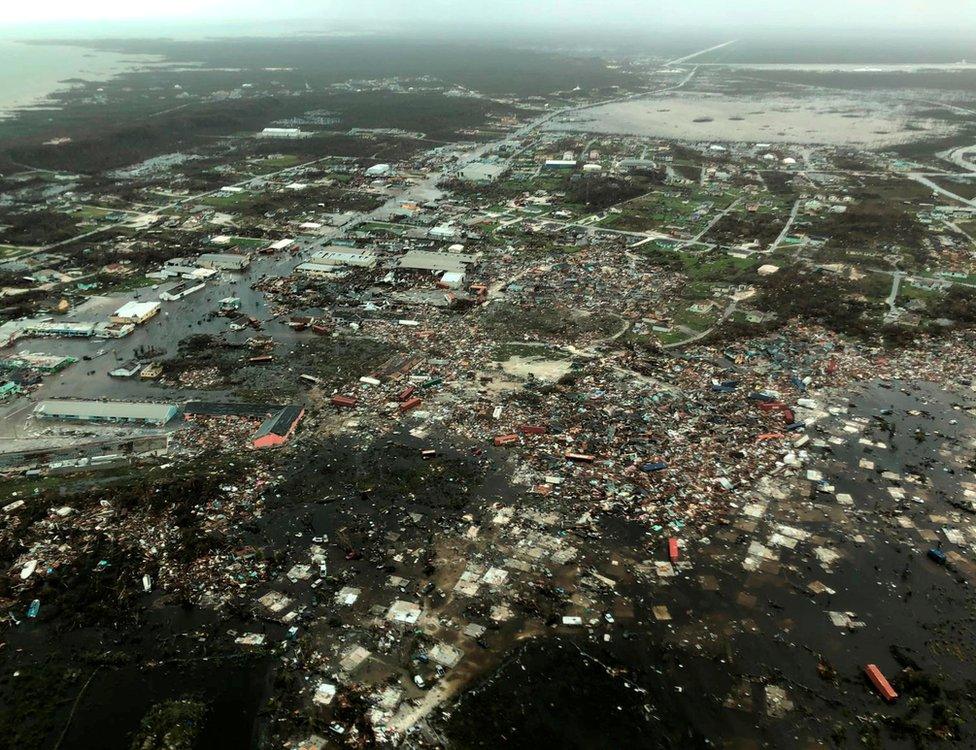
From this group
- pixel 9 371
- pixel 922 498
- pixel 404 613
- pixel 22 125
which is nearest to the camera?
pixel 404 613

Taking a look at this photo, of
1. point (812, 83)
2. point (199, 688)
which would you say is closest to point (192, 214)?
point (199, 688)

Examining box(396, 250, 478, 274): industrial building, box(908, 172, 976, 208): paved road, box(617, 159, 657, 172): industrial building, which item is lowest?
box(396, 250, 478, 274): industrial building

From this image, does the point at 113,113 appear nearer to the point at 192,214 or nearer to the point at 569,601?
the point at 192,214

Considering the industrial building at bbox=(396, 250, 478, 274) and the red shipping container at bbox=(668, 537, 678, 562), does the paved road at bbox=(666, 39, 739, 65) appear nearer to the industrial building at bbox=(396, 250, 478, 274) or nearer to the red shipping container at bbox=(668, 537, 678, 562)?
the industrial building at bbox=(396, 250, 478, 274)

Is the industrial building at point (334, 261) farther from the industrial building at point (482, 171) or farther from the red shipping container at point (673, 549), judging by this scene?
the red shipping container at point (673, 549)

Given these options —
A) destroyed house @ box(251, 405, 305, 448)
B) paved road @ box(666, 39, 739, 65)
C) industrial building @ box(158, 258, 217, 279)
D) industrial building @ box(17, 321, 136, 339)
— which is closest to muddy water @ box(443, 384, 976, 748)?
destroyed house @ box(251, 405, 305, 448)

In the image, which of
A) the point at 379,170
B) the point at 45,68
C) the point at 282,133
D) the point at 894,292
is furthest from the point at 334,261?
the point at 45,68

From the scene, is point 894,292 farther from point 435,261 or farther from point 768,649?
point 768,649
